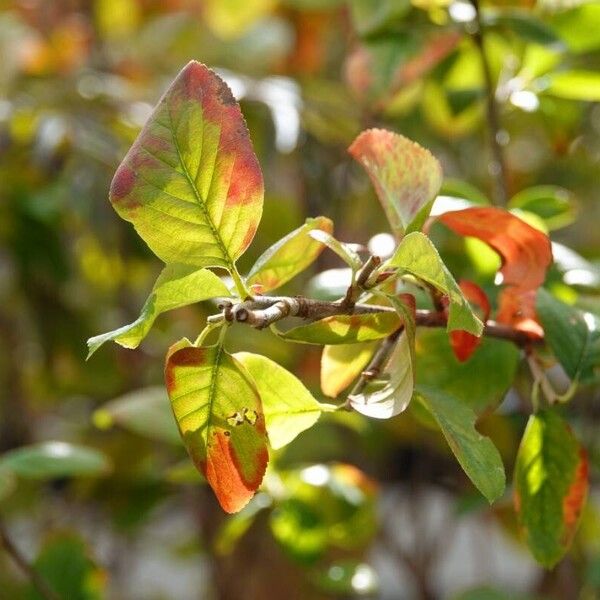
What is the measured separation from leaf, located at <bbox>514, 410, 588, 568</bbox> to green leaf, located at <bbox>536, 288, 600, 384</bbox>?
1.1 inches

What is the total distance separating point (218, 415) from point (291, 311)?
0.06 metres

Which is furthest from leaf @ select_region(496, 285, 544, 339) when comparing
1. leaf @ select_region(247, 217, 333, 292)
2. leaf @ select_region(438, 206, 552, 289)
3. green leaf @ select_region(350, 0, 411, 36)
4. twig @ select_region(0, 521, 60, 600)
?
twig @ select_region(0, 521, 60, 600)

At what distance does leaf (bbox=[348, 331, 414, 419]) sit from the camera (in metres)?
0.38

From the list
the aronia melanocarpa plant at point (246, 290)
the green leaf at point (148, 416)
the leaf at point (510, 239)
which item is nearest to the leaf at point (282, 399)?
Answer: the aronia melanocarpa plant at point (246, 290)

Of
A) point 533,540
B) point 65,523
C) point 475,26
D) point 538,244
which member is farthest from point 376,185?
point 65,523

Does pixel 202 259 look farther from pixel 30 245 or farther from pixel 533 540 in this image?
pixel 30 245

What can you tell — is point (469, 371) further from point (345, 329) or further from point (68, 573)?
point (68, 573)

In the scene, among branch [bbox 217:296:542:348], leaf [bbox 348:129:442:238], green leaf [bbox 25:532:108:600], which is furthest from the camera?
→ green leaf [bbox 25:532:108:600]

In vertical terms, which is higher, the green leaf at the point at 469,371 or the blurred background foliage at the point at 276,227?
the green leaf at the point at 469,371

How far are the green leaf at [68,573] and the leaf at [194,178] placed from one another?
47 cm

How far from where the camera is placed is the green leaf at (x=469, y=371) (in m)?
0.54

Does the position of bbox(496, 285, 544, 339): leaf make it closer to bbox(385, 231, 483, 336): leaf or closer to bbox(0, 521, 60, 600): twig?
bbox(385, 231, 483, 336): leaf

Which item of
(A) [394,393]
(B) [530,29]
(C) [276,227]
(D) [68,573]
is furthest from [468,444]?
(C) [276,227]

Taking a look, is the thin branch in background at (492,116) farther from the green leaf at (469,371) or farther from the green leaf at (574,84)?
the green leaf at (469,371)
